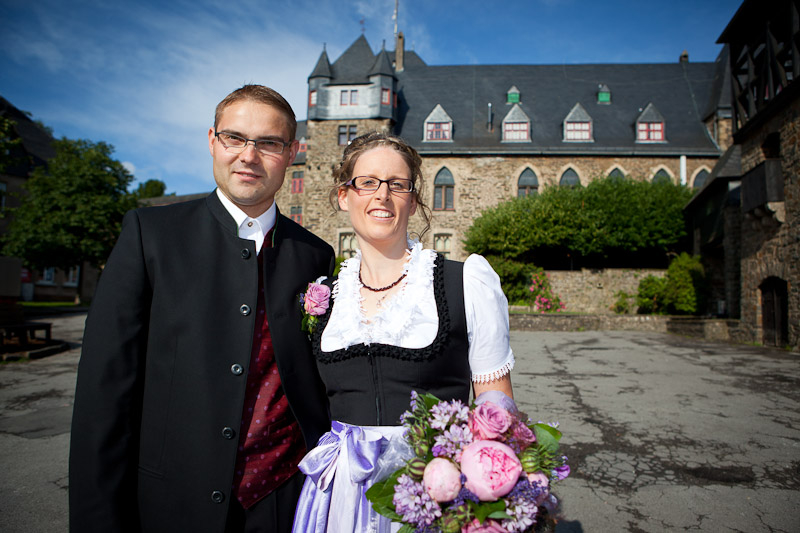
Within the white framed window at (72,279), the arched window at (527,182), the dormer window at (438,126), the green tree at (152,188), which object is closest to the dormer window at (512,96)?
the dormer window at (438,126)

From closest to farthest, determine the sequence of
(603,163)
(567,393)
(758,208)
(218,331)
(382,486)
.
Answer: (382,486)
(218,331)
(567,393)
(758,208)
(603,163)

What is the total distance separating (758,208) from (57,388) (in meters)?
15.6

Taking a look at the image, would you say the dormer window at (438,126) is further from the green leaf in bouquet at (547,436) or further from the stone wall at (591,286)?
the green leaf in bouquet at (547,436)

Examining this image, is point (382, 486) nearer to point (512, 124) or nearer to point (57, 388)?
point (57, 388)

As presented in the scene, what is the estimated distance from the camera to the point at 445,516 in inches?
49.8

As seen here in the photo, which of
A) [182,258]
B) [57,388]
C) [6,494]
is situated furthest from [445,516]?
[57,388]

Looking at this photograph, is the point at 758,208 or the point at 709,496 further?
the point at 758,208

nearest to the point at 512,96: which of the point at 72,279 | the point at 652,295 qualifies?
the point at 652,295

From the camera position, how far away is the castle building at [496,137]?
2384 centimetres

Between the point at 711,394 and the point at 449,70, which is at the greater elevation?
the point at 449,70

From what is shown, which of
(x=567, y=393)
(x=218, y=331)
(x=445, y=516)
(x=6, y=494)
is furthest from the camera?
(x=567, y=393)

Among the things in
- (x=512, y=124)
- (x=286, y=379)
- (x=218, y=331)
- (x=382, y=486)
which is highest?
(x=512, y=124)

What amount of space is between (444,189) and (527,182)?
4.40m

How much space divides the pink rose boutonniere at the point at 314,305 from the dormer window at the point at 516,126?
24.8 metres
